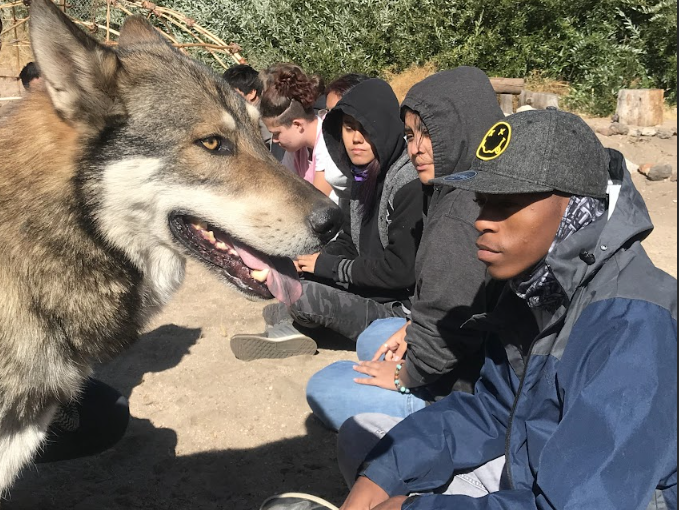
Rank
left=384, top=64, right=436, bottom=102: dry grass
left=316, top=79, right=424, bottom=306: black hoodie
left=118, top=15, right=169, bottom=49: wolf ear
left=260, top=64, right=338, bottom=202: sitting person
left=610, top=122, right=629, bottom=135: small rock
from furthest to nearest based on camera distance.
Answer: left=384, top=64, right=436, bottom=102: dry grass < left=610, top=122, right=629, bottom=135: small rock < left=260, top=64, right=338, bottom=202: sitting person < left=316, top=79, right=424, bottom=306: black hoodie < left=118, top=15, right=169, bottom=49: wolf ear

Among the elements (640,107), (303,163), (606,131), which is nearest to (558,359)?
(303,163)

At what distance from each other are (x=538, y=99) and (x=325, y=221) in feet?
29.1

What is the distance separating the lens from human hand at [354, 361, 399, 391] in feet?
10.3

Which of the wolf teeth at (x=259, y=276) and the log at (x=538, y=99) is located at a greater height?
the wolf teeth at (x=259, y=276)

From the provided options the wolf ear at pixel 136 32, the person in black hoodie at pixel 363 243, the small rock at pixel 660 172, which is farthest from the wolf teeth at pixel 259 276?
the small rock at pixel 660 172

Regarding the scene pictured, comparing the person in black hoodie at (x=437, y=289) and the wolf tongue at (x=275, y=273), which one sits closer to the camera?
the wolf tongue at (x=275, y=273)

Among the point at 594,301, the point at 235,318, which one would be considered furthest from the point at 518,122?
the point at 235,318

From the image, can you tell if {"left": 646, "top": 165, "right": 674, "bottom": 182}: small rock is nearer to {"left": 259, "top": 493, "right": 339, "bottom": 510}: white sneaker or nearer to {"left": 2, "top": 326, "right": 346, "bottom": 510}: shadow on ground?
{"left": 2, "top": 326, "right": 346, "bottom": 510}: shadow on ground

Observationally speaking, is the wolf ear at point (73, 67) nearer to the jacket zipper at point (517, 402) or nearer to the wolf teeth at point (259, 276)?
the wolf teeth at point (259, 276)

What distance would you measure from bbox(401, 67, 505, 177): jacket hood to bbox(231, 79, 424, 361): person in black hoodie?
63cm

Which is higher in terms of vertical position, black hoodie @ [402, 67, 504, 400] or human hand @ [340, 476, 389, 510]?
black hoodie @ [402, 67, 504, 400]

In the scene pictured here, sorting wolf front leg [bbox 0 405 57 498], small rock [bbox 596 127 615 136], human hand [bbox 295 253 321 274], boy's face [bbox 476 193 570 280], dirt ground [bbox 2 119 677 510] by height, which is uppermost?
boy's face [bbox 476 193 570 280]

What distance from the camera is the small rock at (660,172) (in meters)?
8.17

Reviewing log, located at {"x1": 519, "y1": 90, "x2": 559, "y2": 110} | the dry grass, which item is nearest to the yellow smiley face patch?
log, located at {"x1": 519, "y1": 90, "x2": 559, "y2": 110}
